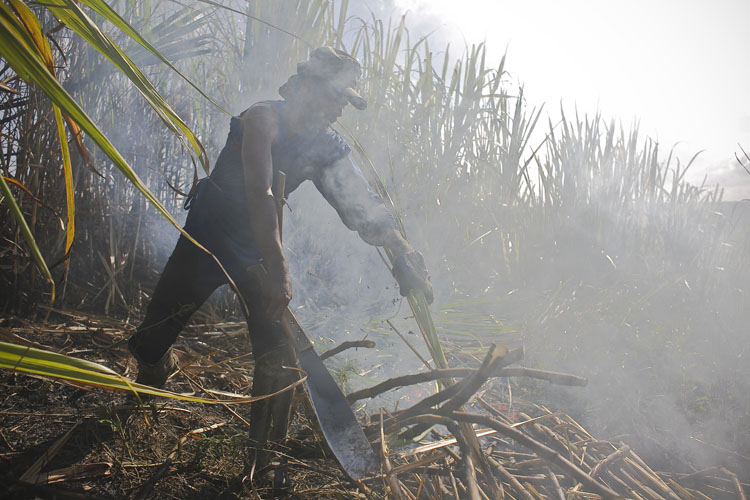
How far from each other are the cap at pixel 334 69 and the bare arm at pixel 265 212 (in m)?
0.32

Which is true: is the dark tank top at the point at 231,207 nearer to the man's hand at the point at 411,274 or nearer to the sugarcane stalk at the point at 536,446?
the man's hand at the point at 411,274

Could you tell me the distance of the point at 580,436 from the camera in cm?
229

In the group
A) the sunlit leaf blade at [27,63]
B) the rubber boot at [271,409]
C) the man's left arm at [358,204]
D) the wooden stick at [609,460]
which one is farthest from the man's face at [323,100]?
the wooden stick at [609,460]

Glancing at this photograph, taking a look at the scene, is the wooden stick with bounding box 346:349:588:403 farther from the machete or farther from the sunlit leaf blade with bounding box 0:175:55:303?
the sunlit leaf blade with bounding box 0:175:55:303

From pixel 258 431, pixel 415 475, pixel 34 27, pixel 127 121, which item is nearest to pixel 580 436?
pixel 415 475

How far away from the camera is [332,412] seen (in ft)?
4.74

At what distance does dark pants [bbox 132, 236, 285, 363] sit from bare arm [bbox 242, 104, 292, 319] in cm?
24

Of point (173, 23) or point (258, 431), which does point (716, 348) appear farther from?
point (173, 23)

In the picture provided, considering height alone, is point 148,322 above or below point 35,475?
above

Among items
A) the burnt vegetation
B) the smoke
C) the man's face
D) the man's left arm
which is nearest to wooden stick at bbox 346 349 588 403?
the burnt vegetation

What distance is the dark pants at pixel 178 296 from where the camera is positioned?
1.65 metres

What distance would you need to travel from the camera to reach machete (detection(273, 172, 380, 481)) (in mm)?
1390

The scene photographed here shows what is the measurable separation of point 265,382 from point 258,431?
0.19m

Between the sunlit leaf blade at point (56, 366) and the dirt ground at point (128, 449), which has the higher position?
the sunlit leaf blade at point (56, 366)
